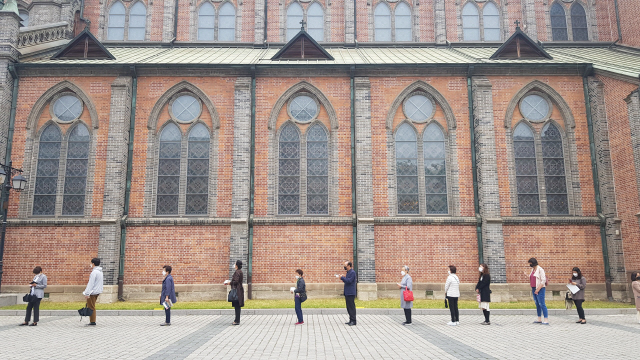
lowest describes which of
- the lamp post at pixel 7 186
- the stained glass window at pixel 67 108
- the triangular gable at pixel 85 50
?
the lamp post at pixel 7 186

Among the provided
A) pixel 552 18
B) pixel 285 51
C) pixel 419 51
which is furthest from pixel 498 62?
pixel 285 51

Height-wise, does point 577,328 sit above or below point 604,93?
below

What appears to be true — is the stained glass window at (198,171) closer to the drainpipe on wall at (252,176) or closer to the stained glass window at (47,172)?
the drainpipe on wall at (252,176)

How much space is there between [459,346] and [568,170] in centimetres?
1269

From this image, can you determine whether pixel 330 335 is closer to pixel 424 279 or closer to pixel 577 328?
pixel 577 328

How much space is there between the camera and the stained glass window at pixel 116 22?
2225 cm

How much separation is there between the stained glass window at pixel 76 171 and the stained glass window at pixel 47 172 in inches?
18.1

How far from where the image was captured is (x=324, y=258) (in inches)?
664

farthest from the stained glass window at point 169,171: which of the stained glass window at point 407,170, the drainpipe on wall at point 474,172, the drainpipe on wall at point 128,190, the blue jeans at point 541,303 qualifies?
the blue jeans at point 541,303

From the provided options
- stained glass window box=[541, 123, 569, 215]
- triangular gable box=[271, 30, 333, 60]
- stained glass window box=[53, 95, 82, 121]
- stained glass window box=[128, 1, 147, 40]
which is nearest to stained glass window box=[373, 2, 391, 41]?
triangular gable box=[271, 30, 333, 60]

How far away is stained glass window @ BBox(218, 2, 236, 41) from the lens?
22469 millimetres

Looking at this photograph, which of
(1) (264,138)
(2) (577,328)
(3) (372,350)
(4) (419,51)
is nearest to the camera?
(3) (372,350)

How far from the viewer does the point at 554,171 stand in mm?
17938

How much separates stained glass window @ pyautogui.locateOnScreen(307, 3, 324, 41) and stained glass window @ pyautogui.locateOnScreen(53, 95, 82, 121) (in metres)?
11.5
